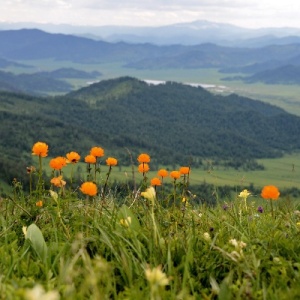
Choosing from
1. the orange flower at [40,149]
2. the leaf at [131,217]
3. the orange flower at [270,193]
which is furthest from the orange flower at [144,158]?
the orange flower at [270,193]

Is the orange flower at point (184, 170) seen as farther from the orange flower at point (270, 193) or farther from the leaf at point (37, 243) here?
the leaf at point (37, 243)

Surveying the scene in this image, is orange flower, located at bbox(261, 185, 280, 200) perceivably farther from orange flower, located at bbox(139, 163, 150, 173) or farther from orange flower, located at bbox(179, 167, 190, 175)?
orange flower, located at bbox(139, 163, 150, 173)

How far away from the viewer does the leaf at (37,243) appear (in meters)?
4.06

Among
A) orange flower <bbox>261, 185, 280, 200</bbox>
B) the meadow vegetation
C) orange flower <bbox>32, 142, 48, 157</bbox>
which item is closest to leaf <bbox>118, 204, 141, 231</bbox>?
the meadow vegetation

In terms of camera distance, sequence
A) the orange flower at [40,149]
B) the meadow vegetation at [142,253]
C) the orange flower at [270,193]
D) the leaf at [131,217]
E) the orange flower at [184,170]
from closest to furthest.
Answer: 1. the meadow vegetation at [142,253]
2. the orange flower at [270,193]
3. the leaf at [131,217]
4. the orange flower at [40,149]
5. the orange flower at [184,170]

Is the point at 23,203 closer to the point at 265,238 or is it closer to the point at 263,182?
the point at 265,238

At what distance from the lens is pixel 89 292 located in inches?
128

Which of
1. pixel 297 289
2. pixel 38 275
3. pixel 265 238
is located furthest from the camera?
pixel 265 238

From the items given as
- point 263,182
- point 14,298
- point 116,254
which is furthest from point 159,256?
point 263,182

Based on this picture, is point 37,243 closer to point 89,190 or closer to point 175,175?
point 89,190

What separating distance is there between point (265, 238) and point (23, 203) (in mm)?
2901

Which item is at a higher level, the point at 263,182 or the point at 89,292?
the point at 89,292

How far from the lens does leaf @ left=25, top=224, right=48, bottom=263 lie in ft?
13.3

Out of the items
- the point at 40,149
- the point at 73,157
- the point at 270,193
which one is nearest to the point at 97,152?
the point at 73,157
